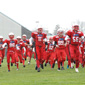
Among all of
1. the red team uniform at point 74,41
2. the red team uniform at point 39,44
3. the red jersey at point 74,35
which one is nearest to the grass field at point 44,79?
the red team uniform at point 74,41

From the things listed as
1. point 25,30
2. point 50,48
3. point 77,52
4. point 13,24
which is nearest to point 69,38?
point 77,52

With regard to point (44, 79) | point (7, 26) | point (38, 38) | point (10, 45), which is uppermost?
point (7, 26)

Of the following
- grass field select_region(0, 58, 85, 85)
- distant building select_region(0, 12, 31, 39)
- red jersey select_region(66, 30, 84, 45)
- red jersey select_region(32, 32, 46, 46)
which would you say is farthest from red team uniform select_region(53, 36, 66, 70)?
distant building select_region(0, 12, 31, 39)

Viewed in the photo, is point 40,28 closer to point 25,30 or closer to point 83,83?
point 83,83

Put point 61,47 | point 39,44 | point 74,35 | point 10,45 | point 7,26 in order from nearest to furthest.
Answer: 1. point 74,35
2. point 61,47
3. point 39,44
4. point 10,45
5. point 7,26

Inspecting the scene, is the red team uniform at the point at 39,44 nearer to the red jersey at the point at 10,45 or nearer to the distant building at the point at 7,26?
the red jersey at the point at 10,45

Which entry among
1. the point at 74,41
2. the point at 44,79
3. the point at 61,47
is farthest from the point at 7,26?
the point at 44,79

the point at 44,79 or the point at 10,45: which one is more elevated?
the point at 10,45

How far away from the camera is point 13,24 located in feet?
155

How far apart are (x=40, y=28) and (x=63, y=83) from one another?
5.22m

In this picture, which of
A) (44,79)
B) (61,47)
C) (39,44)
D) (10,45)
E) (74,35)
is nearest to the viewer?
(44,79)

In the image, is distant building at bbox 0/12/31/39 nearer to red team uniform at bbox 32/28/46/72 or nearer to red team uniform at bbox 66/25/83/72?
red team uniform at bbox 32/28/46/72

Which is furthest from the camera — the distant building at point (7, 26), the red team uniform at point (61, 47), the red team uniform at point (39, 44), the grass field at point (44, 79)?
the distant building at point (7, 26)

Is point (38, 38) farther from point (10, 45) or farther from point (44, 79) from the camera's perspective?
point (44, 79)
